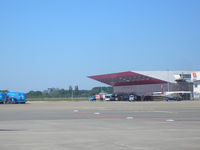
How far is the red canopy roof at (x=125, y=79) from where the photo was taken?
9794 centimetres

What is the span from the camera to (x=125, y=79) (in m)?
108

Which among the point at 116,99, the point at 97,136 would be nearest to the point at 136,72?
the point at 116,99

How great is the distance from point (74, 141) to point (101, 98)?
85885 mm

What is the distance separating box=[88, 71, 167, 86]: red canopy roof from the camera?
97938mm

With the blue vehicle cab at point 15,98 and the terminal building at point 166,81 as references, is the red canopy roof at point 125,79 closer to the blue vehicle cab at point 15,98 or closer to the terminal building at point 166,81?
the terminal building at point 166,81

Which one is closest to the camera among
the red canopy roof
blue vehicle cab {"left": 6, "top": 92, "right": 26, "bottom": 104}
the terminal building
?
blue vehicle cab {"left": 6, "top": 92, "right": 26, "bottom": 104}

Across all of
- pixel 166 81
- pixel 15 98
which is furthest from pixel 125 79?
pixel 15 98

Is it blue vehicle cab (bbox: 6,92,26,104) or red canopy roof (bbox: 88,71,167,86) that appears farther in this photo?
red canopy roof (bbox: 88,71,167,86)

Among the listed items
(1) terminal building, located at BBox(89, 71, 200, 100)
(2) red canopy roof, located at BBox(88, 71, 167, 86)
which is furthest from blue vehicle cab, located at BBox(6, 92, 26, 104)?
(2) red canopy roof, located at BBox(88, 71, 167, 86)

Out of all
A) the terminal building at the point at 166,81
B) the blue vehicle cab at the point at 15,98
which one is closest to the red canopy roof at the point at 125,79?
the terminal building at the point at 166,81

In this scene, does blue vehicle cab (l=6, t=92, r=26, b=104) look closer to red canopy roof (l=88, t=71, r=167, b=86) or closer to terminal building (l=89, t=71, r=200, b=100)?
terminal building (l=89, t=71, r=200, b=100)

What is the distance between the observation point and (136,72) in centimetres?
9500

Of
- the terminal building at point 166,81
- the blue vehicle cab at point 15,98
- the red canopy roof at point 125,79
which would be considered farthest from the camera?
the red canopy roof at point 125,79

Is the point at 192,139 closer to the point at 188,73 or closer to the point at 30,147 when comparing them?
the point at 30,147
